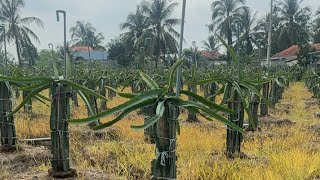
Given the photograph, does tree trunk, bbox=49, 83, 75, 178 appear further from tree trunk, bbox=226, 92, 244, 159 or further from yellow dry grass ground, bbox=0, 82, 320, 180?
tree trunk, bbox=226, 92, 244, 159

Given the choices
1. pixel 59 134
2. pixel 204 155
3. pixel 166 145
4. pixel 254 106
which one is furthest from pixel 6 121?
pixel 254 106

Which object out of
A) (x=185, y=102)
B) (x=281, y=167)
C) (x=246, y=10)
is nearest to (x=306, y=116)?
(x=281, y=167)

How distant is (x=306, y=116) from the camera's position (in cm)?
1193

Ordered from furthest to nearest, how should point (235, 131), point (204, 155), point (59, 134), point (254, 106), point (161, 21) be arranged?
point (161, 21)
point (254, 106)
point (204, 155)
point (235, 131)
point (59, 134)

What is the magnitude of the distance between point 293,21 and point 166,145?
43788 millimetres

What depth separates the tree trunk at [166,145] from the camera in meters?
3.15

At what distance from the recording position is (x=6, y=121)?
5.75 metres

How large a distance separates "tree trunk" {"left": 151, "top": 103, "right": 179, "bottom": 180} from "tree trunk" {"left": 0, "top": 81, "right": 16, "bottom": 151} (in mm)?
3198

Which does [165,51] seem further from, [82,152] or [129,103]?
[129,103]

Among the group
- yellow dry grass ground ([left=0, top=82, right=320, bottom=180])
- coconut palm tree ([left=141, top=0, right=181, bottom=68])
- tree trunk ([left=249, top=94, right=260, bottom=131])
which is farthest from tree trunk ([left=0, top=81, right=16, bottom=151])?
coconut palm tree ([left=141, top=0, right=181, bottom=68])

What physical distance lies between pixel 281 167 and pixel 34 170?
9.30ft

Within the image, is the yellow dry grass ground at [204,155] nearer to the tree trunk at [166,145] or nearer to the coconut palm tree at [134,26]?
the tree trunk at [166,145]

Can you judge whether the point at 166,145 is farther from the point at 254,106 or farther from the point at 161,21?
the point at 161,21

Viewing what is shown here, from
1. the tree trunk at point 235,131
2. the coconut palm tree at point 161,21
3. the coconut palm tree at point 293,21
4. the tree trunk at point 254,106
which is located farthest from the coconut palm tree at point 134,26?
the tree trunk at point 235,131
